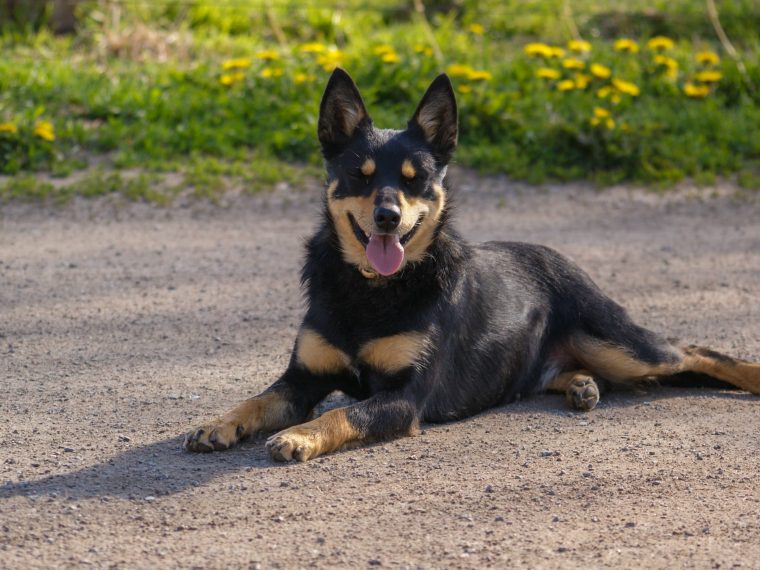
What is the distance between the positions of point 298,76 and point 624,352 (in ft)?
18.3

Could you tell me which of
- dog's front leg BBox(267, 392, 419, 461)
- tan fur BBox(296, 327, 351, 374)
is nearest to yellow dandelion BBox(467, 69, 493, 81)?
tan fur BBox(296, 327, 351, 374)

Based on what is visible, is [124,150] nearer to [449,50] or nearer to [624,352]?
[449,50]

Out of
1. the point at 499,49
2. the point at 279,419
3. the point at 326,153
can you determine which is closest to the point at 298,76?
the point at 499,49

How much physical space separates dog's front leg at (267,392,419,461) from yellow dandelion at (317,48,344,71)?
622 centimetres

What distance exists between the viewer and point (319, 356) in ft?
18.0

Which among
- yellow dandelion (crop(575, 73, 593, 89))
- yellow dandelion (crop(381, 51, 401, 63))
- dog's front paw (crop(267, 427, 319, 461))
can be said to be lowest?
dog's front paw (crop(267, 427, 319, 461))

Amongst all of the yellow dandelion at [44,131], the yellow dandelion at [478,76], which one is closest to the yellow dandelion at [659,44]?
the yellow dandelion at [478,76]

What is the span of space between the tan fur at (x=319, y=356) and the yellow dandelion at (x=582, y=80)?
6.19 meters

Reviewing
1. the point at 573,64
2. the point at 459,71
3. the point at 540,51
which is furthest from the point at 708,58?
the point at 459,71

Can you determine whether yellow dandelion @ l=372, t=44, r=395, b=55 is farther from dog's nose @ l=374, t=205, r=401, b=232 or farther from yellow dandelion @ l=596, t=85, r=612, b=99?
dog's nose @ l=374, t=205, r=401, b=232

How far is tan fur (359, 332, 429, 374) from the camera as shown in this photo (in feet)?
17.6

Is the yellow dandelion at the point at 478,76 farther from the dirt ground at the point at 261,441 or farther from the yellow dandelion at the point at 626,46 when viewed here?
the dirt ground at the point at 261,441

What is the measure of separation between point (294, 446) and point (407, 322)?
35.2 inches

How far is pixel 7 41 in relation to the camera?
1186 centimetres
